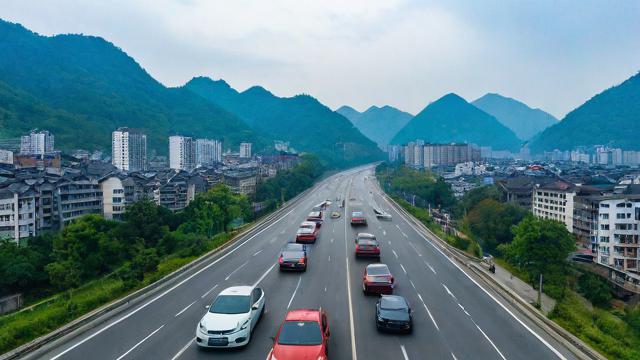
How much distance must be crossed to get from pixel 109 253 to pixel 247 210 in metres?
25.2

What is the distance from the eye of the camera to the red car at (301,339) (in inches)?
444

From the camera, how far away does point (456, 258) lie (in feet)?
96.4

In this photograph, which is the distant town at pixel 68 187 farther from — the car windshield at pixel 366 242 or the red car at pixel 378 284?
the red car at pixel 378 284

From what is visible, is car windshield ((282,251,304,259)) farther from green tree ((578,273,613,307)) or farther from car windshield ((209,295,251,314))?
green tree ((578,273,613,307))

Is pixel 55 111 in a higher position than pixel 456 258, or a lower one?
higher

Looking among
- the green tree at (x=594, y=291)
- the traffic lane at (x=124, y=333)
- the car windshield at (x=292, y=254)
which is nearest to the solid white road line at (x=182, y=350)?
the traffic lane at (x=124, y=333)

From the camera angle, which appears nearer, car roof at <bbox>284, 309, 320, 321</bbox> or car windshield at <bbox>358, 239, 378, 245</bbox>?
car roof at <bbox>284, 309, 320, 321</bbox>

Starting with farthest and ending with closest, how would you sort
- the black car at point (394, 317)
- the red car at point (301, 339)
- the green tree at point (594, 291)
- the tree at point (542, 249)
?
1. the green tree at point (594, 291)
2. the tree at point (542, 249)
3. the black car at point (394, 317)
4. the red car at point (301, 339)

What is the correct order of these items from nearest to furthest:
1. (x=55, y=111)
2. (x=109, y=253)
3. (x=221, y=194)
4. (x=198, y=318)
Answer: (x=198, y=318) < (x=109, y=253) < (x=221, y=194) < (x=55, y=111)

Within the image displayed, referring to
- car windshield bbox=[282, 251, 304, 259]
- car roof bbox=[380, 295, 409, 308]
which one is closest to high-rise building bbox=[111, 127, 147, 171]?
car windshield bbox=[282, 251, 304, 259]

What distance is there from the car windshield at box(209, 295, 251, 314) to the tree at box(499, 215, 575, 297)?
17.8 meters

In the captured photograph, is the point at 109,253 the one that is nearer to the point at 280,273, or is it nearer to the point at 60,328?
the point at 280,273

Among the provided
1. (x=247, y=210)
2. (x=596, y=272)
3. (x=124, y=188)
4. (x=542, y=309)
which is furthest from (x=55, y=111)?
(x=542, y=309)

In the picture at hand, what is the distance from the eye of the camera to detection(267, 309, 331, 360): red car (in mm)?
11277
